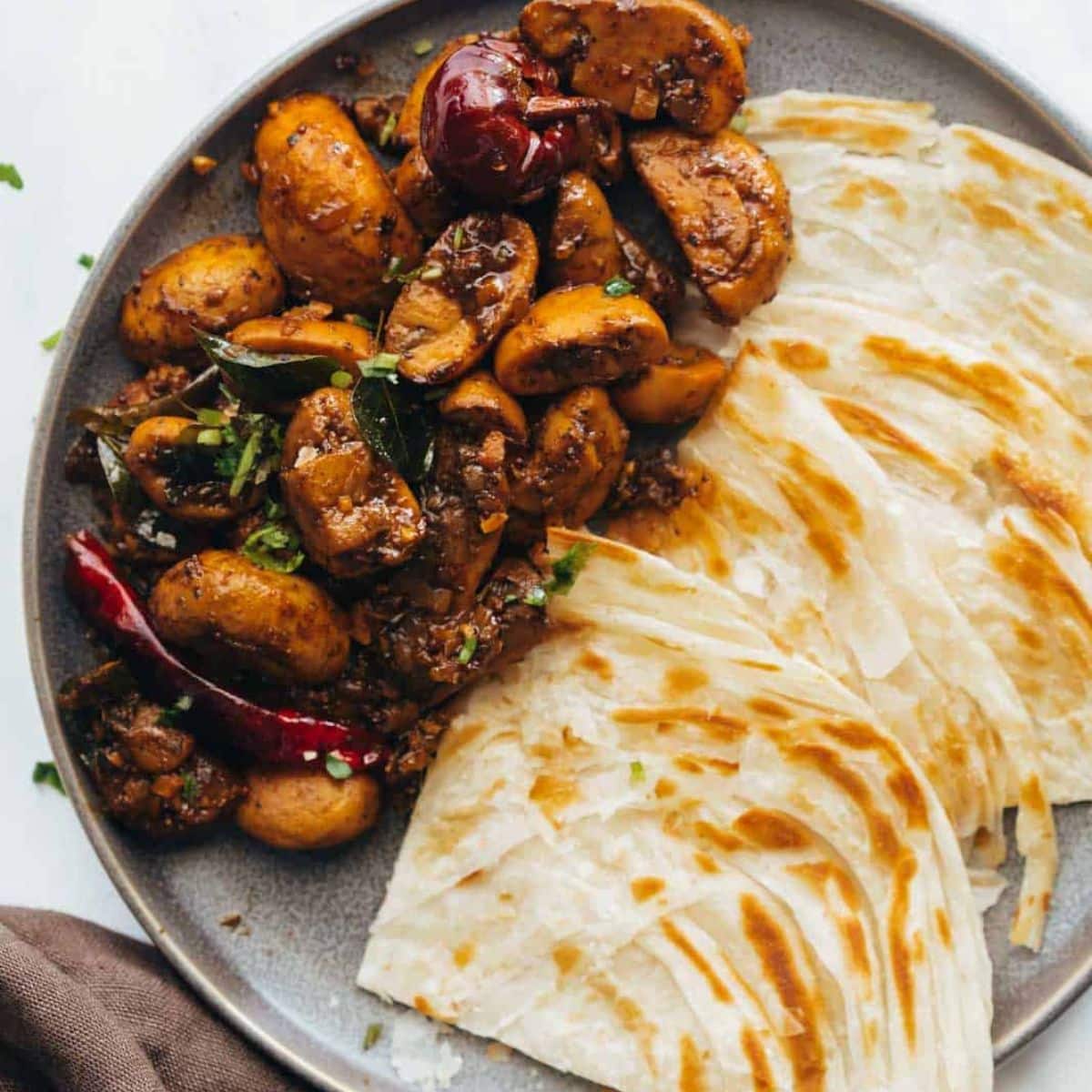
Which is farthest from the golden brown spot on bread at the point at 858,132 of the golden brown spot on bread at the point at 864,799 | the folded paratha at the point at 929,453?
the golden brown spot on bread at the point at 864,799

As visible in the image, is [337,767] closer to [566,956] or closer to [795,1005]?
[566,956]

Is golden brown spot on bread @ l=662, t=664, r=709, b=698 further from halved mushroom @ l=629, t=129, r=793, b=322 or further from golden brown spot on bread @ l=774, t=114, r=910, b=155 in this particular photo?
golden brown spot on bread @ l=774, t=114, r=910, b=155

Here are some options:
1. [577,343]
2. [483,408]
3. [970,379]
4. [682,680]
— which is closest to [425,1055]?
[682,680]

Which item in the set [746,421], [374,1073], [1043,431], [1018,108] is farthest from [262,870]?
[1018,108]

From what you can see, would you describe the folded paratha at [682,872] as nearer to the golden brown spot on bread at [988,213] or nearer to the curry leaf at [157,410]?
the curry leaf at [157,410]

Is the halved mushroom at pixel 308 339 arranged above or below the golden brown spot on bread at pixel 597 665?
above

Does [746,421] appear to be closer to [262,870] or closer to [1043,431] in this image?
[1043,431]

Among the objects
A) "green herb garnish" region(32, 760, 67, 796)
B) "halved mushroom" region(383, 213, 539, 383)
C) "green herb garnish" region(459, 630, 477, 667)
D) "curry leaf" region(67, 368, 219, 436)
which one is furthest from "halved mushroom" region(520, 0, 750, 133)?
"green herb garnish" region(32, 760, 67, 796)
